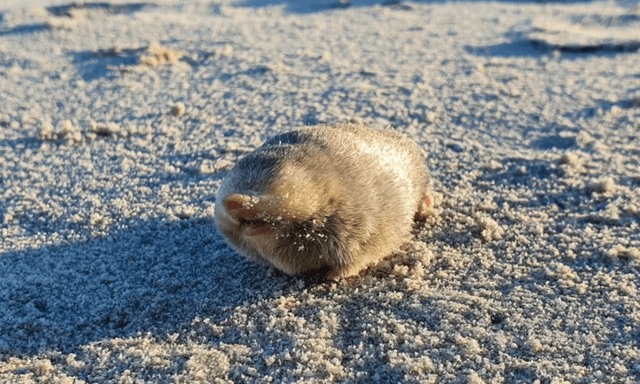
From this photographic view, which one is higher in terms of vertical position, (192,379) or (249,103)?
(249,103)

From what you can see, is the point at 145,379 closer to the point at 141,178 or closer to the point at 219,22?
the point at 141,178

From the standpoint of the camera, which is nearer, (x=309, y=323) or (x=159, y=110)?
(x=309, y=323)

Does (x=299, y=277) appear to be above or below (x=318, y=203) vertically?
below

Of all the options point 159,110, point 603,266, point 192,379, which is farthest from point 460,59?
point 192,379
